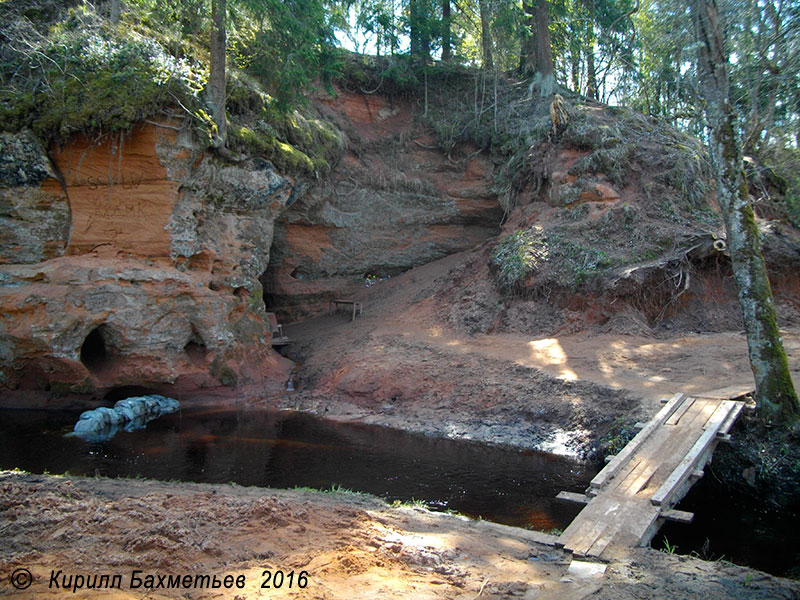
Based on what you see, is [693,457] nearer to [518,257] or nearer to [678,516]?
[678,516]

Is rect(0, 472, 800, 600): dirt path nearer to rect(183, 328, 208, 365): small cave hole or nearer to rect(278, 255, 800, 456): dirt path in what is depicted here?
rect(278, 255, 800, 456): dirt path

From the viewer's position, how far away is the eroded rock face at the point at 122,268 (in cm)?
1322

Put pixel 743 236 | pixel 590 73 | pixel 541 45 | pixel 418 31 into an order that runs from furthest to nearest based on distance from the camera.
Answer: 1. pixel 590 73
2. pixel 418 31
3. pixel 541 45
4. pixel 743 236

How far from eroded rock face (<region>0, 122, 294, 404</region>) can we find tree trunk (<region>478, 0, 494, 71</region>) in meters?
11.0

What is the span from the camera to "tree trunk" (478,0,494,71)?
67.9 ft

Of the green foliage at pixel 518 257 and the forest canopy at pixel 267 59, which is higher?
the forest canopy at pixel 267 59

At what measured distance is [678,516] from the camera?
231 inches

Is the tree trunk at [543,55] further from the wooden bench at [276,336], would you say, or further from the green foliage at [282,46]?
the wooden bench at [276,336]

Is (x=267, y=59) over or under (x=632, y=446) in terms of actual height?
over

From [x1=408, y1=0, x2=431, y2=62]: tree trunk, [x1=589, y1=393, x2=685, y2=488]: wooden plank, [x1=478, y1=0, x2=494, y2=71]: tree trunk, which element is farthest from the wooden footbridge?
[x1=408, y1=0, x2=431, y2=62]: tree trunk

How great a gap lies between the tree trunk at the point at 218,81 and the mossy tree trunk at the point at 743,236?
11542mm

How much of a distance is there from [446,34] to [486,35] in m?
2.61

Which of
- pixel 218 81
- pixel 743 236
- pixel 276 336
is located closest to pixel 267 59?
pixel 218 81

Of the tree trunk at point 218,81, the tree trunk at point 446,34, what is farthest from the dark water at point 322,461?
the tree trunk at point 446,34
